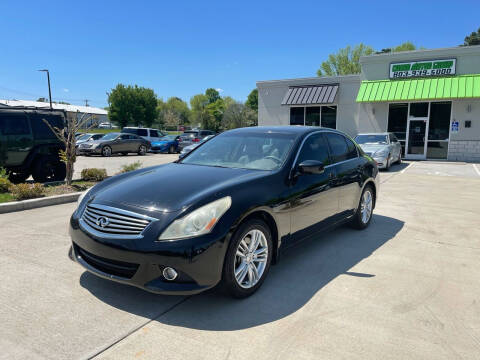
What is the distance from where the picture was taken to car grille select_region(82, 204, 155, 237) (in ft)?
9.70

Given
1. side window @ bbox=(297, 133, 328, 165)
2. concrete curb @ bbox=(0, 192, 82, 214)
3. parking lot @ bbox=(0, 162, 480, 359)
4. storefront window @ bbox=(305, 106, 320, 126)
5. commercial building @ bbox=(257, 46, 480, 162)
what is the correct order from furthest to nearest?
storefront window @ bbox=(305, 106, 320, 126), commercial building @ bbox=(257, 46, 480, 162), concrete curb @ bbox=(0, 192, 82, 214), side window @ bbox=(297, 133, 328, 165), parking lot @ bbox=(0, 162, 480, 359)

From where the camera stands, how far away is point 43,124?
958cm

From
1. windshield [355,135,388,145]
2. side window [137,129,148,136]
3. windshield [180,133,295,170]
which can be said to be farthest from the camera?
side window [137,129,148,136]

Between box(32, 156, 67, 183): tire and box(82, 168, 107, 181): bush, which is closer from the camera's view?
box(32, 156, 67, 183): tire

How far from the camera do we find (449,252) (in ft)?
15.6

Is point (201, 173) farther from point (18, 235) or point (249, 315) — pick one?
point (18, 235)

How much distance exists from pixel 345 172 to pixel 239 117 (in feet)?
192

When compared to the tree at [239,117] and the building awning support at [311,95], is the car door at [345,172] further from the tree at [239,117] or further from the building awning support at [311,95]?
the tree at [239,117]

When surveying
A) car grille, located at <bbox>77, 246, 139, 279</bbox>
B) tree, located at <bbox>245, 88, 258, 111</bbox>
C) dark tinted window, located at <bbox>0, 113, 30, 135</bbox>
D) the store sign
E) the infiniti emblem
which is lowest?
car grille, located at <bbox>77, 246, 139, 279</bbox>

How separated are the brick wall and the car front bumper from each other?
19.0 m

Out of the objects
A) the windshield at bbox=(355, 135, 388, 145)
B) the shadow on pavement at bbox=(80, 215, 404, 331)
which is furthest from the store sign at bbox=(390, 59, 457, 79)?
the shadow on pavement at bbox=(80, 215, 404, 331)

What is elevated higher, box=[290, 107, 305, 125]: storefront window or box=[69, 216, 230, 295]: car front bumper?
box=[290, 107, 305, 125]: storefront window

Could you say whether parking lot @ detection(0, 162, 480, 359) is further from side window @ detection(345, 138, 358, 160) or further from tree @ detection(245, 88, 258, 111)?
tree @ detection(245, 88, 258, 111)

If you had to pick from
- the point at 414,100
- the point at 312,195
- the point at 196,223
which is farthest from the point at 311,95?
the point at 196,223
